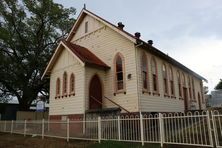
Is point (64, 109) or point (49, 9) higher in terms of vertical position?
point (49, 9)

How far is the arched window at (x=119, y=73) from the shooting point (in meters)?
17.0

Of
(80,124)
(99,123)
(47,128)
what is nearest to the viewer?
(99,123)

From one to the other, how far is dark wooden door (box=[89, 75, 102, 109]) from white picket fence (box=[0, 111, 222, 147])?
290 cm

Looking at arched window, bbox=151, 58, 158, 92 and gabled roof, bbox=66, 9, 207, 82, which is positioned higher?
gabled roof, bbox=66, 9, 207, 82

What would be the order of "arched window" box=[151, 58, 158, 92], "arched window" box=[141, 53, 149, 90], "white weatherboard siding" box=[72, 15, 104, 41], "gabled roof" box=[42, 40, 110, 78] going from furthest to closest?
1. "white weatherboard siding" box=[72, 15, 104, 41]
2. "arched window" box=[151, 58, 158, 92]
3. "arched window" box=[141, 53, 149, 90]
4. "gabled roof" box=[42, 40, 110, 78]

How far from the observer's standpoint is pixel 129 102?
15992 millimetres

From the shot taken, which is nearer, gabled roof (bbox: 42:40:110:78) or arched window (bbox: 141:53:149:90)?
gabled roof (bbox: 42:40:110:78)

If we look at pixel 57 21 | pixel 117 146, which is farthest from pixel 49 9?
pixel 117 146

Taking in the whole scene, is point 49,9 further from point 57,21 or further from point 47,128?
point 47,128

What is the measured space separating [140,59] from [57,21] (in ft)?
62.5

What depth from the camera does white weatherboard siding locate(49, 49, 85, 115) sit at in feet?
54.8

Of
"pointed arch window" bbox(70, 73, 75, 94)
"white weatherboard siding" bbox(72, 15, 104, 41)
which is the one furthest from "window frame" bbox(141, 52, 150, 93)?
"pointed arch window" bbox(70, 73, 75, 94)

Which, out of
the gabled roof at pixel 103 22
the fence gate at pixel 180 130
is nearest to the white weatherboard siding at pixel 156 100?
the gabled roof at pixel 103 22

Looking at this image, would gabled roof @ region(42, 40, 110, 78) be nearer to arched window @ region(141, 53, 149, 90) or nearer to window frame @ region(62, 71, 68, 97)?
window frame @ region(62, 71, 68, 97)
